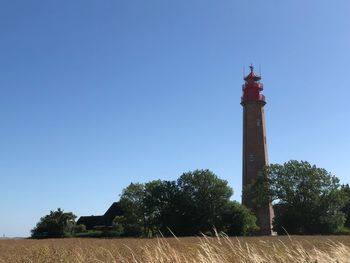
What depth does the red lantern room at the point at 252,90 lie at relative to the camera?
2854 inches

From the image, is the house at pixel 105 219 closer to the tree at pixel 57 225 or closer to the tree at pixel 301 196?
the tree at pixel 57 225

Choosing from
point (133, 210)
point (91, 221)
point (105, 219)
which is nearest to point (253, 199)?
point (133, 210)

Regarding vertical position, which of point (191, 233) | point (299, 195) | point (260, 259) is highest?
point (299, 195)

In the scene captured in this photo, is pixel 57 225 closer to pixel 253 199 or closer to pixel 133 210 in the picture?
pixel 133 210

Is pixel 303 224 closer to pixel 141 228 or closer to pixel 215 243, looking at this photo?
pixel 141 228

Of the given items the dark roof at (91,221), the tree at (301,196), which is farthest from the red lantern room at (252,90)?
the dark roof at (91,221)

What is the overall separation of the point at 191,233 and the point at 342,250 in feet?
179

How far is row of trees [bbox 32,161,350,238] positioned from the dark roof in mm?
28443

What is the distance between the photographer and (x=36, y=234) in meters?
74.6

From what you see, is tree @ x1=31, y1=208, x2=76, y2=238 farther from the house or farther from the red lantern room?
the red lantern room

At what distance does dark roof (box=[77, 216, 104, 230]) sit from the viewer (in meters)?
95.7

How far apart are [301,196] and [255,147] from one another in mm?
9273

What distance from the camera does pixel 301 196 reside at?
63.7 metres

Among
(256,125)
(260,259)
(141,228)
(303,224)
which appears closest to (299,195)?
(303,224)
